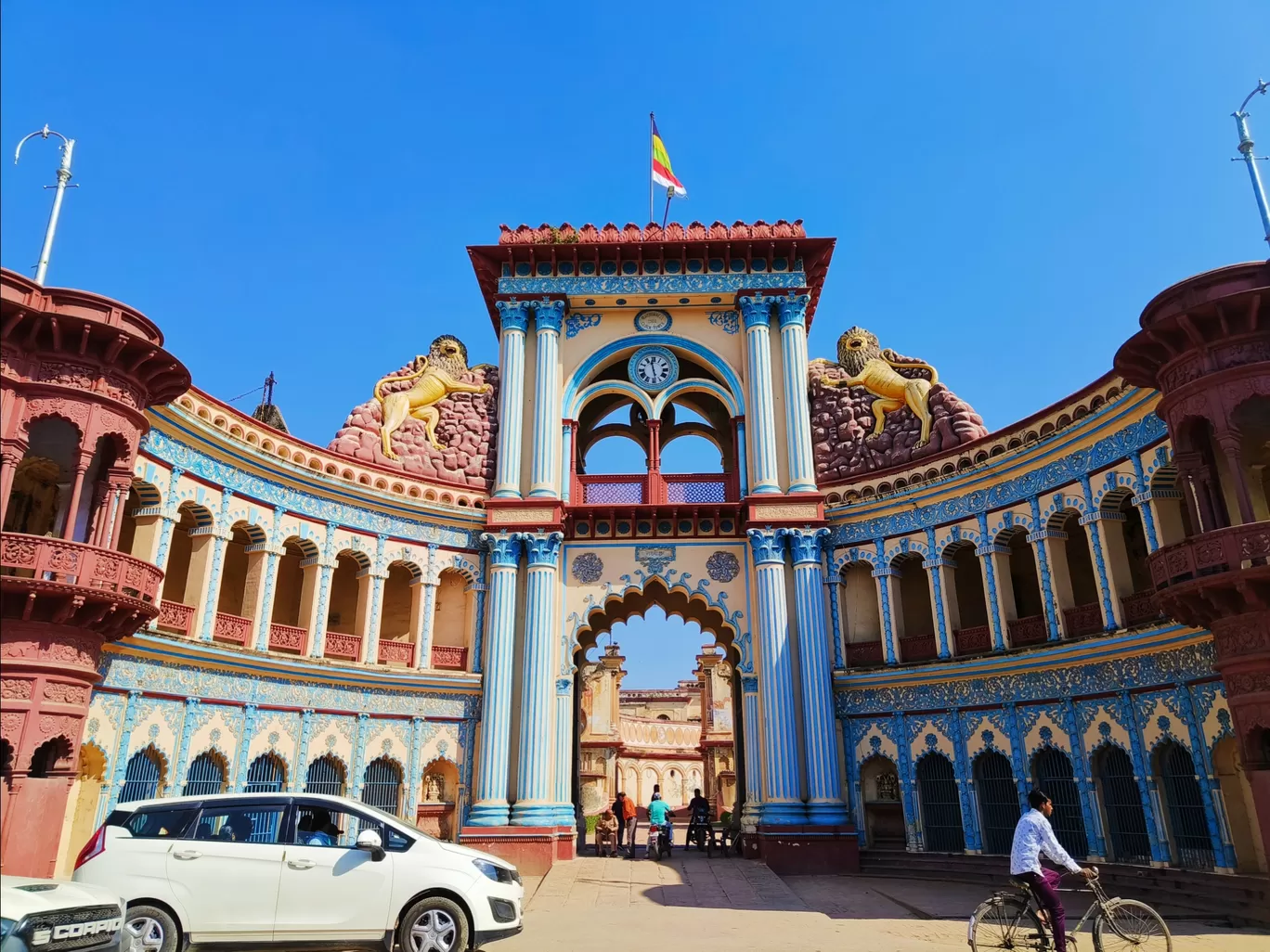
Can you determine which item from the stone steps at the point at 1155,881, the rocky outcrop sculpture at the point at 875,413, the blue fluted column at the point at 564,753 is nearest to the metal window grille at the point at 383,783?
the blue fluted column at the point at 564,753

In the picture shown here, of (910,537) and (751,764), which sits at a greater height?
(910,537)

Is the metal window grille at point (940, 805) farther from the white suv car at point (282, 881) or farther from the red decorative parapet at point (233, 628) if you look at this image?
the red decorative parapet at point (233, 628)

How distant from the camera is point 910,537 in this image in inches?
867

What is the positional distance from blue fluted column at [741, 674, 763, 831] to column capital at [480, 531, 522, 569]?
6156 mm

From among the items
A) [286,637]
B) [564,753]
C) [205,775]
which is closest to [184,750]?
[205,775]

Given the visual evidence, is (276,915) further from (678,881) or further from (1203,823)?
(1203,823)

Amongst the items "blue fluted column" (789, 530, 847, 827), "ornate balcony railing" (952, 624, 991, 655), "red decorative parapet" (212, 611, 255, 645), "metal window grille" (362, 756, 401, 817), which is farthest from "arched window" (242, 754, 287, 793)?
"ornate balcony railing" (952, 624, 991, 655)

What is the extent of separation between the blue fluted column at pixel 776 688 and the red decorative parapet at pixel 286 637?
10.3 meters

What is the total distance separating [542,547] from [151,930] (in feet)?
45.3

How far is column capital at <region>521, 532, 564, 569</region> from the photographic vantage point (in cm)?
2244

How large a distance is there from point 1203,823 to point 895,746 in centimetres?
664

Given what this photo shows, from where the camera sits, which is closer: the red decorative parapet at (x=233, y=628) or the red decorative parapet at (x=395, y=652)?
the red decorative parapet at (x=233, y=628)

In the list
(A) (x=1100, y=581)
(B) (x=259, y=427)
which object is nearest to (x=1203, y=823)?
(A) (x=1100, y=581)

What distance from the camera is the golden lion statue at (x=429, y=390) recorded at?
23.6 metres
